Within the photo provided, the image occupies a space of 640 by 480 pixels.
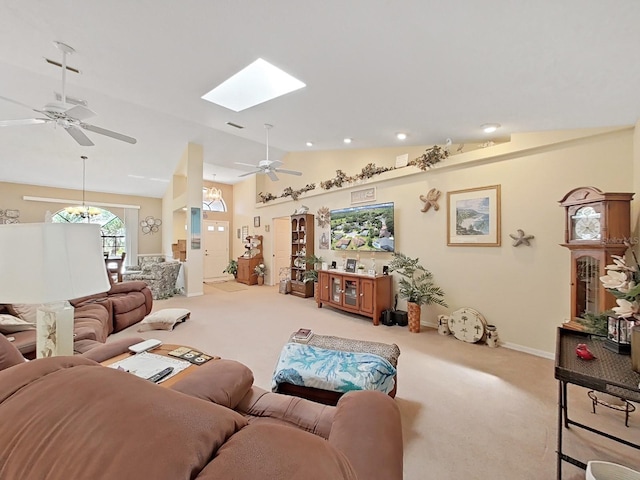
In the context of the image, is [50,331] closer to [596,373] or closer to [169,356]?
[169,356]

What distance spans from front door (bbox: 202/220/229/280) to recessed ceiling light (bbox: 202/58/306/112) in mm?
6278

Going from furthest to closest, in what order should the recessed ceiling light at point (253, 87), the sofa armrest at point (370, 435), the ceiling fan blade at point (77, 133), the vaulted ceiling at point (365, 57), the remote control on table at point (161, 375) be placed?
the ceiling fan blade at point (77, 133)
the recessed ceiling light at point (253, 87)
the vaulted ceiling at point (365, 57)
the remote control on table at point (161, 375)
the sofa armrest at point (370, 435)

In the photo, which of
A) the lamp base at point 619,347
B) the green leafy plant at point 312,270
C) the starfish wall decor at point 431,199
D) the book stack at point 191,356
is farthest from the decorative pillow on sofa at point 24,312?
the starfish wall decor at point 431,199

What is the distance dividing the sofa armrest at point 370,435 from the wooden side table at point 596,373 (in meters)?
0.95

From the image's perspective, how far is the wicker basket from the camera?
1244 mm

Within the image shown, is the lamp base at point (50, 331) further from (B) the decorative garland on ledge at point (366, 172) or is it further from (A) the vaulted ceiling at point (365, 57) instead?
(B) the decorative garland on ledge at point (366, 172)

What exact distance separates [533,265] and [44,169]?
32.5ft

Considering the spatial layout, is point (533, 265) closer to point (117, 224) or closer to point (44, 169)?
point (44, 169)

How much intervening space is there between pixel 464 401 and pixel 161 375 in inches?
90.7

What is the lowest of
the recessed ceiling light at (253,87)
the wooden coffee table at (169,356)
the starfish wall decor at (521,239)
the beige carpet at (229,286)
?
the beige carpet at (229,286)

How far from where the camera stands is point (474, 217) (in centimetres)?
369

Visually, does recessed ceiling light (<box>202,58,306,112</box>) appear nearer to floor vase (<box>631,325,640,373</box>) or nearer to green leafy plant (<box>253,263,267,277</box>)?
floor vase (<box>631,325,640,373</box>)

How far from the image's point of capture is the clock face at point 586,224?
2.55 meters

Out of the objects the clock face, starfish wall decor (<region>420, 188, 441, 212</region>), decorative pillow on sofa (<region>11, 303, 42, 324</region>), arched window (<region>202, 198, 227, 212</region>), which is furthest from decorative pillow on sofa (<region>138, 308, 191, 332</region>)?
arched window (<region>202, 198, 227, 212</region>)
